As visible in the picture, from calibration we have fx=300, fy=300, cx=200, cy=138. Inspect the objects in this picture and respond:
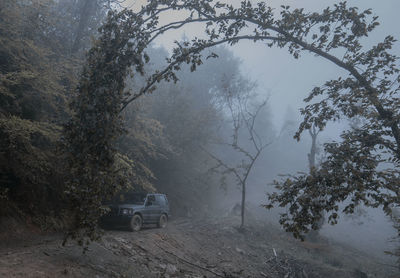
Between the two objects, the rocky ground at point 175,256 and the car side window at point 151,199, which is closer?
the rocky ground at point 175,256

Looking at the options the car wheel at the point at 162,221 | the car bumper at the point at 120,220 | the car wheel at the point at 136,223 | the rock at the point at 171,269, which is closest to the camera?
the rock at the point at 171,269

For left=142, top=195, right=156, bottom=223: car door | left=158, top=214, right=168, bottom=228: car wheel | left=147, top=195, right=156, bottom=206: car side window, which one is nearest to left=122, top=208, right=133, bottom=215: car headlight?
left=142, top=195, right=156, bottom=223: car door

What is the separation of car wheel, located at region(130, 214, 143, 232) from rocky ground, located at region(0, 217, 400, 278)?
1.26 feet

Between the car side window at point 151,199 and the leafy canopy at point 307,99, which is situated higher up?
the leafy canopy at point 307,99

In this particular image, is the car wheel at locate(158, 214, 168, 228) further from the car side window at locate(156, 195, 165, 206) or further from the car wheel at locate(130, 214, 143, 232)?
the car wheel at locate(130, 214, 143, 232)

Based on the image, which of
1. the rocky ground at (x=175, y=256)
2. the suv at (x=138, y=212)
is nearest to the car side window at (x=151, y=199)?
the suv at (x=138, y=212)

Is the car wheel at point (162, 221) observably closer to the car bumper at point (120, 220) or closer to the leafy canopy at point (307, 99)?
the car bumper at point (120, 220)

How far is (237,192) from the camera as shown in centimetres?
4700

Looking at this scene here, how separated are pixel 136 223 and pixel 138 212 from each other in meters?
0.47

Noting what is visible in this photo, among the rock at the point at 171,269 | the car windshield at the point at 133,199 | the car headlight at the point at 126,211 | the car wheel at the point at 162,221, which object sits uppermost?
the car windshield at the point at 133,199

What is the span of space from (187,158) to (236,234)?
9.14 meters

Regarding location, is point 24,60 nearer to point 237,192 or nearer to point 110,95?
point 110,95

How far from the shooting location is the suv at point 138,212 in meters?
12.4

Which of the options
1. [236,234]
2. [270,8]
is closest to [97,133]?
[270,8]
